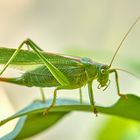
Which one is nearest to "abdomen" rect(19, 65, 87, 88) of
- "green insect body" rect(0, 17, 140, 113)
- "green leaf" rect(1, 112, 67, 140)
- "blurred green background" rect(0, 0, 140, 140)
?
"green insect body" rect(0, 17, 140, 113)

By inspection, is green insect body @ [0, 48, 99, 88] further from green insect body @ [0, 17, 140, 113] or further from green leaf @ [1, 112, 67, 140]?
green leaf @ [1, 112, 67, 140]

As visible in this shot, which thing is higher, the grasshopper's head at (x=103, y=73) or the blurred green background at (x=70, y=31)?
the grasshopper's head at (x=103, y=73)

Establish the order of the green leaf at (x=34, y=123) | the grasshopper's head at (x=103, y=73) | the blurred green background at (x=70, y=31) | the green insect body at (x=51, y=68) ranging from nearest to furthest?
the green leaf at (x=34, y=123) → the green insect body at (x=51, y=68) → the grasshopper's head at (x=103, y=73) → the blurred green background at (x=70, y=31)

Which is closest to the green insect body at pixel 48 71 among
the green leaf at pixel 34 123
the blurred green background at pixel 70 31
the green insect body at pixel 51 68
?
the green insect body at pixel 51 68

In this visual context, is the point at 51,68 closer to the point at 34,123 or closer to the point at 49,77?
the point at 49,77

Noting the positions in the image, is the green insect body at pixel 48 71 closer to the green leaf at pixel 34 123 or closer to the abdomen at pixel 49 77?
the abdomen at pixel 49 77

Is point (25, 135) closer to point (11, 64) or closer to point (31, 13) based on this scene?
point (11, 64)

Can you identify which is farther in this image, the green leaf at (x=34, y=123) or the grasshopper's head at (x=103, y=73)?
the grasshopper's head at (x=103, y=73)

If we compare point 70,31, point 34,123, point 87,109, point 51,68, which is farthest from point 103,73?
point 70,31
